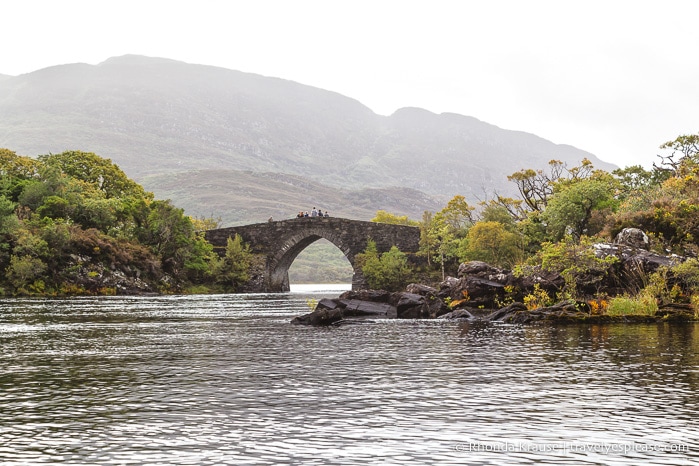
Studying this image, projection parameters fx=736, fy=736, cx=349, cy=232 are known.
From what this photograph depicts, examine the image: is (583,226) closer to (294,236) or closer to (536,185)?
(536,185)

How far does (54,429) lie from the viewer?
9547 millimetres

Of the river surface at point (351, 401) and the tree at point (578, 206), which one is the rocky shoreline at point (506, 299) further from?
the tree at point (578, 206)

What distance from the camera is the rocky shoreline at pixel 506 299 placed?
101 feet

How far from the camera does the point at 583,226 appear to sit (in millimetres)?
62531

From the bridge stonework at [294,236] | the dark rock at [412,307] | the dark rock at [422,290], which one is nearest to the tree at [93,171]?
the bridge stonework at [294,236]

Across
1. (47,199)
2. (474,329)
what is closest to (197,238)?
(47,199)

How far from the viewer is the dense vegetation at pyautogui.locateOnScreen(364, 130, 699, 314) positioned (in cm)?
3375

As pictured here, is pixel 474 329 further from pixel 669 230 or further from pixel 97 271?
pixel 97 271

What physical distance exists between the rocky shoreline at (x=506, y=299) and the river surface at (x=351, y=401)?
902cm

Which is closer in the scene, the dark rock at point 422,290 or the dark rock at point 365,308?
the dark rock at point 365,308

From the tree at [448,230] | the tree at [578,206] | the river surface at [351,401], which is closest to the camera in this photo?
the river surface at [351,401]

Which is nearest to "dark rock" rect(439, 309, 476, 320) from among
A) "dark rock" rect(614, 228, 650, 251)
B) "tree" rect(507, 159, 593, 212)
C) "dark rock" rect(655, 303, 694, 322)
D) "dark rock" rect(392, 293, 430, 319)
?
"dark rock" rect(392, 293, 430, 319)

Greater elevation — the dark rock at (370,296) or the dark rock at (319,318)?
the dark rock at (370,296)

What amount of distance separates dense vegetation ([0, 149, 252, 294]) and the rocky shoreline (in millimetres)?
37741
